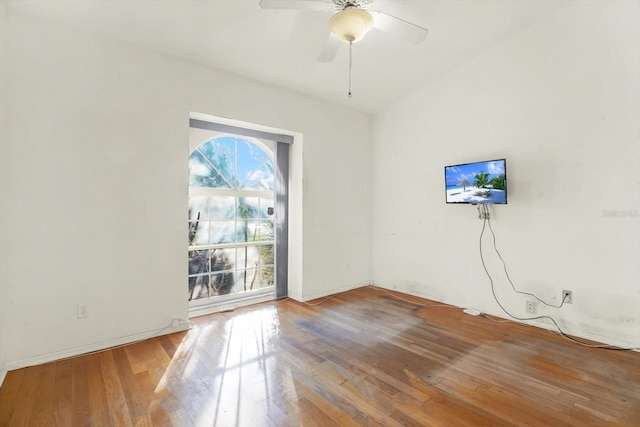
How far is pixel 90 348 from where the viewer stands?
2.55 metres

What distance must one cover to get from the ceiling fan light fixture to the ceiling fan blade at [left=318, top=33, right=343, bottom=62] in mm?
225

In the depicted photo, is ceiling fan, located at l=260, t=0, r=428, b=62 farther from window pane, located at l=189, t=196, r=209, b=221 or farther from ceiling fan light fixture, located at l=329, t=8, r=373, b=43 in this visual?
window pane, located at l=189, t=196, r=209, b=221

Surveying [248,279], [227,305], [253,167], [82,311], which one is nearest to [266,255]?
[248,279]

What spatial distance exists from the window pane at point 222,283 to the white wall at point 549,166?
2439mm

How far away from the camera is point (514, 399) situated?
1.93 m

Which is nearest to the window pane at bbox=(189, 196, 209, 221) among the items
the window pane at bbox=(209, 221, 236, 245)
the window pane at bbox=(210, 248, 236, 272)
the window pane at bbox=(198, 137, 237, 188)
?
the window pane at bbox=(209, 221, 236, 245)

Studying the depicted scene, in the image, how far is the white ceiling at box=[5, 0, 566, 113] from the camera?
2436 mm

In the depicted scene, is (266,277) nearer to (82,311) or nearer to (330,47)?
(82,311)

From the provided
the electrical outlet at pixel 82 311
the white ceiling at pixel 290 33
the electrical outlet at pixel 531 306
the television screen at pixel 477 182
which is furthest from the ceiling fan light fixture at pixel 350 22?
the electrical outlet at pixel 531 306

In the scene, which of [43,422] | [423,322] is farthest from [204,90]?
[423,322]

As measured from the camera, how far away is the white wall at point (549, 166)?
8.75ft

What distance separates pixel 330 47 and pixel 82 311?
2990 millimetres

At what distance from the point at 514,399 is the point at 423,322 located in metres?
1.33

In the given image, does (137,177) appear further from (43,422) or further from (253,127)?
(43,422)
